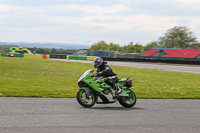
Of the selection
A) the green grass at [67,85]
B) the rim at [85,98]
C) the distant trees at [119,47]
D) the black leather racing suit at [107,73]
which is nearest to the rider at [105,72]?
the black leather racing suit at [107,73]

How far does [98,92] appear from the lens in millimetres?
9328

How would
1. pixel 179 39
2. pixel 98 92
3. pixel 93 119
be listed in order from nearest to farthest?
pixel 93 119 → pixel 98 92 → pixel 179 39

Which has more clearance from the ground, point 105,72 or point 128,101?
point 105,72

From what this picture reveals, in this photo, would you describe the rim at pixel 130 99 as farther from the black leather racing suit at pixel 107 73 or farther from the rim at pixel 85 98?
the rim at pixel 85 98

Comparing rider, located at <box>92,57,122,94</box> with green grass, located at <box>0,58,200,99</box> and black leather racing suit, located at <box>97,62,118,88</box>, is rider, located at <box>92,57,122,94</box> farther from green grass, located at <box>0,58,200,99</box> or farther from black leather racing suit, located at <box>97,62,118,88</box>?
green grass, located at <box>0,58,200,99</box>

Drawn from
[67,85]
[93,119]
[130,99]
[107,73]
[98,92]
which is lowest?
[67,85]

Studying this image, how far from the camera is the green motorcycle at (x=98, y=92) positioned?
9.13 meters

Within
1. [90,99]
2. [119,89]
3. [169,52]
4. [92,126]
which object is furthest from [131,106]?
[169,52]

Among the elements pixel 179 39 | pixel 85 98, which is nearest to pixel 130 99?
pixel 85 98

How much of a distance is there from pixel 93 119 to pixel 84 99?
1.84 m

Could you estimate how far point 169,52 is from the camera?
248ft

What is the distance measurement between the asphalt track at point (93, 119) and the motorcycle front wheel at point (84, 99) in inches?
6.8

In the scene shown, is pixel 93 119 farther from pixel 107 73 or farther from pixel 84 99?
pixel 107 73

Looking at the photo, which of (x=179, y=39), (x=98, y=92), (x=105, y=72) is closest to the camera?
(x=98, y=92)
